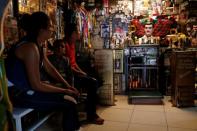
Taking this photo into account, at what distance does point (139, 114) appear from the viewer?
152 inches

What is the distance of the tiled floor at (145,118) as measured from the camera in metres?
3.30

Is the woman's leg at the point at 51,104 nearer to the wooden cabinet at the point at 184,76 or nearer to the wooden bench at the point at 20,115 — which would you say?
the wooden bench at the point at 20,115

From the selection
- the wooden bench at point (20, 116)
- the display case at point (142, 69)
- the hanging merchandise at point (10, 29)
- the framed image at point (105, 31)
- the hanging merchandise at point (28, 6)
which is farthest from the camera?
the framed image at point (105, 31)

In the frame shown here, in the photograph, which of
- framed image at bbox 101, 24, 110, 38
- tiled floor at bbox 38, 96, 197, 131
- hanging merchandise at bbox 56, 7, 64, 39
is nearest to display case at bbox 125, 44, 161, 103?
framed image at bbox 101, 24, 110, 38

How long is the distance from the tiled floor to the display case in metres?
0.71

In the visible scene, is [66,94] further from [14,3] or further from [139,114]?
[139,114]

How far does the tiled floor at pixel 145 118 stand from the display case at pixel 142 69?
0.71 metres

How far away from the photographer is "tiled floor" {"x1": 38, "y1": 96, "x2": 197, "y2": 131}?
3.30 metres

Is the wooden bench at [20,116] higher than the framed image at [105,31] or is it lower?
lower

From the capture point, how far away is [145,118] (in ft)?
12.1

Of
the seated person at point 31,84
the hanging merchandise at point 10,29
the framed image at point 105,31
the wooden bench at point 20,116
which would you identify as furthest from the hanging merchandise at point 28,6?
the framed image at point 105,31

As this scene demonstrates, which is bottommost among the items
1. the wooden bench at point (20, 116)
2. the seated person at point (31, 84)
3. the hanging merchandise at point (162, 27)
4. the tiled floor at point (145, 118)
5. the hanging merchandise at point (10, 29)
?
the tiled floor at point (145, 118)

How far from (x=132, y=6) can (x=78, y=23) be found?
1.74 meters

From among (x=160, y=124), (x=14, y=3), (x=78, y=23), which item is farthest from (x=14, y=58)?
(x=78, y=23)
